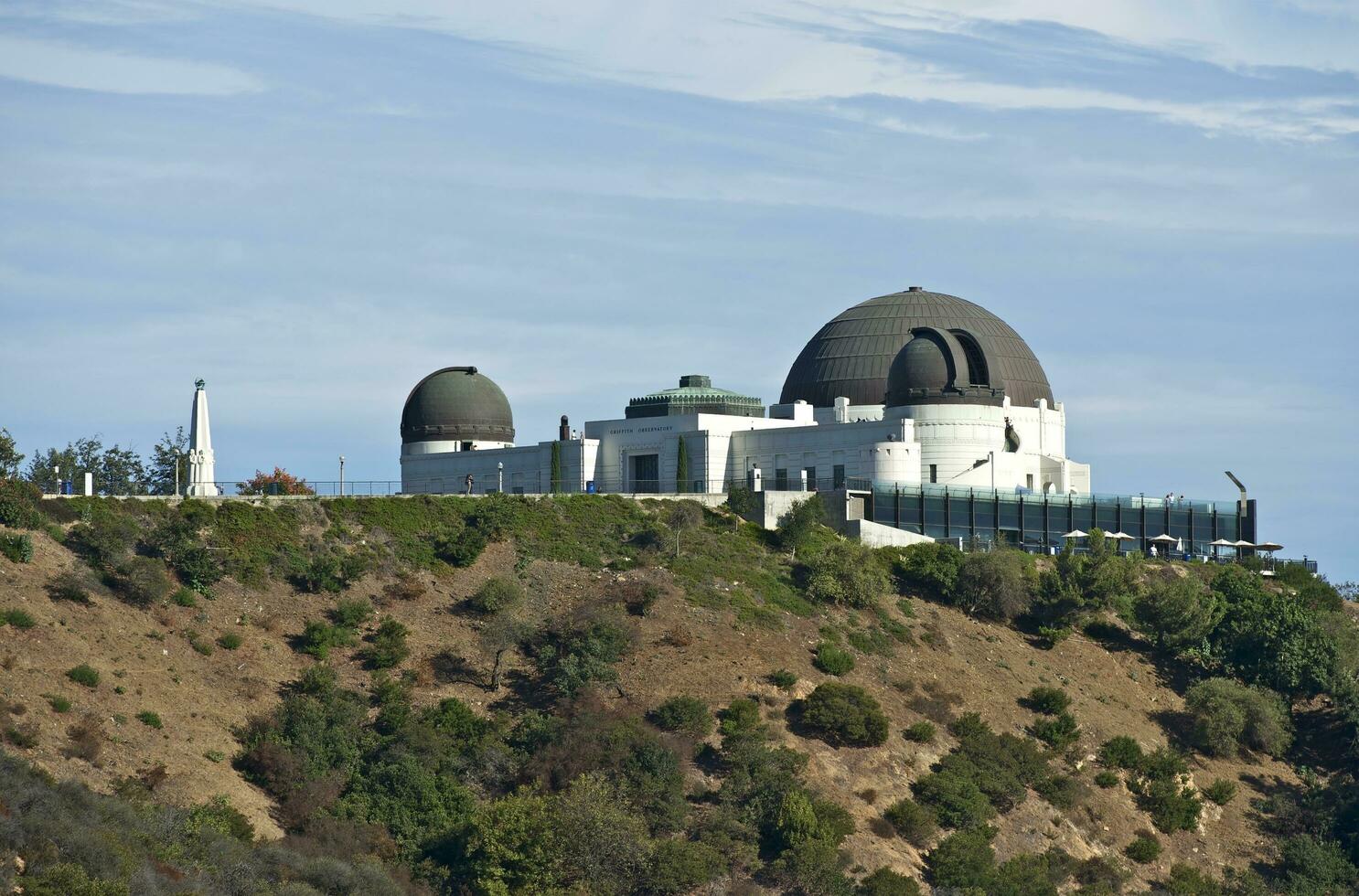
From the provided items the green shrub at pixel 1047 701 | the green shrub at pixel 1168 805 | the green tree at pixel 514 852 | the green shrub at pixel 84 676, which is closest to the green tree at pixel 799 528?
the green shrub at pixel 1047 701

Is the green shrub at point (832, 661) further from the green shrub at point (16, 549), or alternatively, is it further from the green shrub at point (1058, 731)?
the green shrub at point (16, 549)

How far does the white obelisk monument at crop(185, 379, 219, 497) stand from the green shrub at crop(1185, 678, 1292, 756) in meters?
40.1

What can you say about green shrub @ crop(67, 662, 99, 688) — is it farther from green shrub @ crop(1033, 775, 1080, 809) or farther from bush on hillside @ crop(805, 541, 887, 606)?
green shrub @ crop(1033, 775, 1080, 809)

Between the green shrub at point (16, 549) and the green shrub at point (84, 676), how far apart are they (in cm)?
715

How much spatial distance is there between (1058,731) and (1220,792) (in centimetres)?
634

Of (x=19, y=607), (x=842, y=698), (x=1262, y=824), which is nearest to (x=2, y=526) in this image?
(x=19, y=607)

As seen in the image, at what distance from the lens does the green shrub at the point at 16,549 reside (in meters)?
64.1

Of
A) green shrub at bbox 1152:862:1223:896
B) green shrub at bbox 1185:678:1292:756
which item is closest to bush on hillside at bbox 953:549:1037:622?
green shrub at bbox 1185:678:1292:756

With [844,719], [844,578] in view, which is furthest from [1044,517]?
[844,719]

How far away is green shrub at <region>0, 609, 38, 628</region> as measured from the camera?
60000mm

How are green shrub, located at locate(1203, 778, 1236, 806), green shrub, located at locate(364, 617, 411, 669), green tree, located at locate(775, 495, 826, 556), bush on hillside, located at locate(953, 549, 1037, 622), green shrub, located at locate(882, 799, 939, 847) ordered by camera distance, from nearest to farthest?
green shrub, located at locate(882, 799, 939, 847), green shrub, located at locate(364, 617, 411, 669), green shrub, located at locate(1203, 778, 1236, 806), bush on hillside, located at locate(953, 549, 1037, 622), green tree, located at locate(775, 495, 826, 556)

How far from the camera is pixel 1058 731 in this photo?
227 feet

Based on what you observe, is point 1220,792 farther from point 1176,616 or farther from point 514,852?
point 514,852

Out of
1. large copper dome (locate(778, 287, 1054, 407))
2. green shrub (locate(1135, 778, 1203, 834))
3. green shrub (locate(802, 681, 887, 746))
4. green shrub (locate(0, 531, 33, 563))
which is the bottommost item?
green shrub (locate(1135, 778, 1203, 834))
